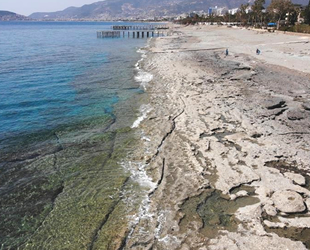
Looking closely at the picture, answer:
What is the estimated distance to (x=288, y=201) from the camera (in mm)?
6977

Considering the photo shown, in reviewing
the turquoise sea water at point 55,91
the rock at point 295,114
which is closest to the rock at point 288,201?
the rock at point 295,114

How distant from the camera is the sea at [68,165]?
22.0 feet

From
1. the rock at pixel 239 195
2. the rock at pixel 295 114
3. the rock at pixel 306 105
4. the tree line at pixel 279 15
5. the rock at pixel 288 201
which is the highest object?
the tree line at pixel 279 15

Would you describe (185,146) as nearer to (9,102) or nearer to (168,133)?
(168,133)

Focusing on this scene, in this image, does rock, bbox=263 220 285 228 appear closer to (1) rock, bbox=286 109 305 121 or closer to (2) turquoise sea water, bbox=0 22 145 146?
(1) rock, bbox=286 109 305 121

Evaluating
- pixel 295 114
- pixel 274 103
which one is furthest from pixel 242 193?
pixel 274 103

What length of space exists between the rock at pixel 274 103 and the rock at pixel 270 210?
8531mm

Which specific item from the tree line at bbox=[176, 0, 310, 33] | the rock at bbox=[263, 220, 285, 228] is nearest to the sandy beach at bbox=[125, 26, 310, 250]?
the rock at bbox=[263, 220, 285, 228]

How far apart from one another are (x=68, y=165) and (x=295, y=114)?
11237 mm

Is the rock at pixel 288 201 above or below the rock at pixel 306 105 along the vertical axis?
below

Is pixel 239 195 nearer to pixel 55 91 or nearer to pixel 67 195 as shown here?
pixel 67 195

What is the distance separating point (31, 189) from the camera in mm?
8422

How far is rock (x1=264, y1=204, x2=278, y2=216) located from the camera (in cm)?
664

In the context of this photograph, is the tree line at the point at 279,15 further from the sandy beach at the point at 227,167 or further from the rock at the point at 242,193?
the rock at the point at 242,193
